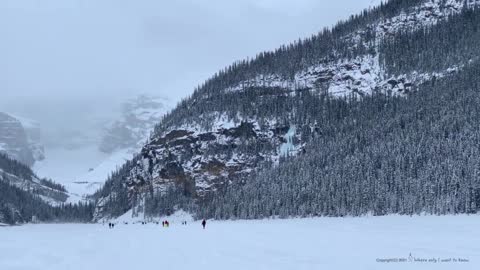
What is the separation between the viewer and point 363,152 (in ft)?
427

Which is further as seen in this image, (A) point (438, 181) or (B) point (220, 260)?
(A) point (438, 181)

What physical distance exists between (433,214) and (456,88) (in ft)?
252

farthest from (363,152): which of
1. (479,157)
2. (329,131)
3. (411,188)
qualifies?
(329,131)

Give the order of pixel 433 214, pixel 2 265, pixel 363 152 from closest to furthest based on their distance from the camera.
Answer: pixel 2 265
pixel 433 214
pixel 363 152

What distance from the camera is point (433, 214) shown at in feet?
270

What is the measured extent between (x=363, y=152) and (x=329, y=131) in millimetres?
60644

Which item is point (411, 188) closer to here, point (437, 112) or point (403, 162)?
point (403, 162)

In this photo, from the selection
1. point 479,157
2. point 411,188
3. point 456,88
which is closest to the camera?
point 479,157

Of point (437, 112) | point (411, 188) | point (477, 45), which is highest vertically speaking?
point (477, 45)

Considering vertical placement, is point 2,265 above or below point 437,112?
below

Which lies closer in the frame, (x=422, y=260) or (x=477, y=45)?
(x=422, y=260)

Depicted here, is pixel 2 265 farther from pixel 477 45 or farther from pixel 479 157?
pixel 477 45

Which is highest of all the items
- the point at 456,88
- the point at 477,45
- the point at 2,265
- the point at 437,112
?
the point at 477,45

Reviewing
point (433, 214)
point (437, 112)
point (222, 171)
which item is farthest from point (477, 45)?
point (433, 214)
